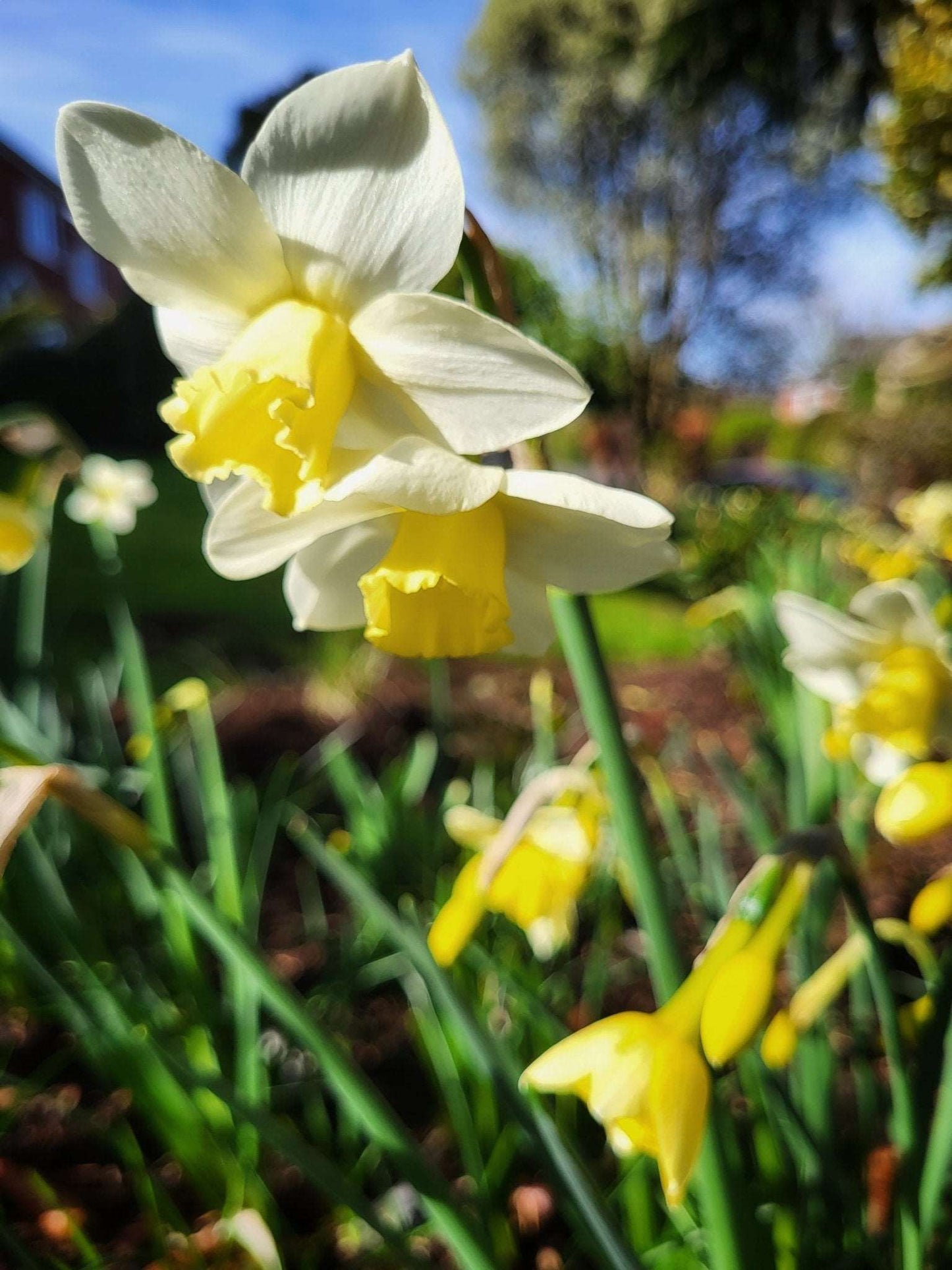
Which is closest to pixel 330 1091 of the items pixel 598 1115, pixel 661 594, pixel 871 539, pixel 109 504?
pixel 598 1115

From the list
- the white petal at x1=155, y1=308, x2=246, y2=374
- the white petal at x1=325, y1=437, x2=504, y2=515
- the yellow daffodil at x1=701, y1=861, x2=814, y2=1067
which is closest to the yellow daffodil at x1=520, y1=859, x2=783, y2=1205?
the yellow daffodil at x1=701, y1=861, x2=814, y2=1067

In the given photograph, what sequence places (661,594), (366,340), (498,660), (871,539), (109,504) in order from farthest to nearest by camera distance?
(661,594)
(498,660)
(871,539)
(109,504)
(366,340)

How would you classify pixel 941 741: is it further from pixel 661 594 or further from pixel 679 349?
pixel 661 594

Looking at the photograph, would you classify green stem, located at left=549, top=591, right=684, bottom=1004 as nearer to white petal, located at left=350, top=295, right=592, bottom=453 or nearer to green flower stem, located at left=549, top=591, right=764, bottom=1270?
green flower stem, located at left=549, top=591, right=764, bottom=1270

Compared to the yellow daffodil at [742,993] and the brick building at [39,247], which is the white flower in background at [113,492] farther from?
the brick building at [39,247]

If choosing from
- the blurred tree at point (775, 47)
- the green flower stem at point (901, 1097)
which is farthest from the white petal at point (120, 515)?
the green flower stem at point (901, 1097)
